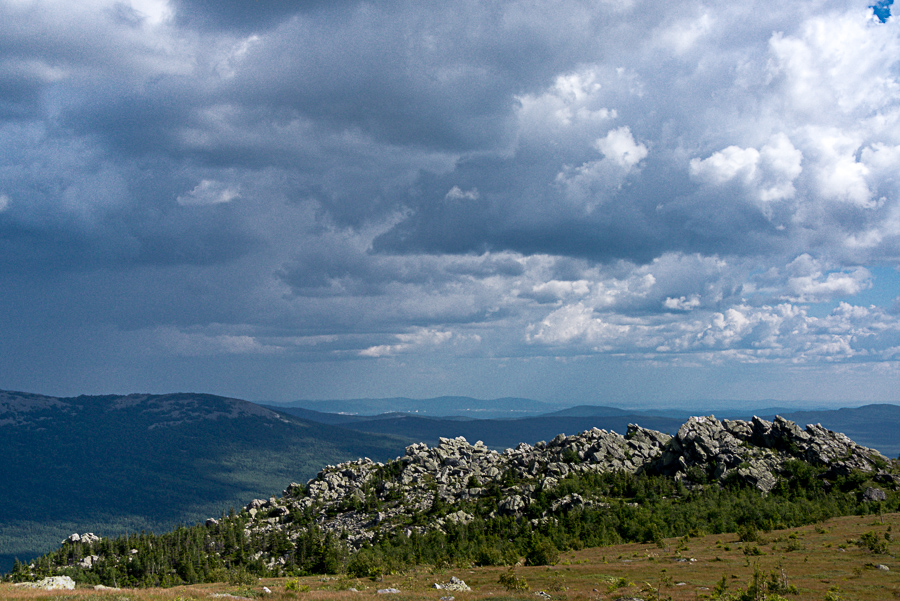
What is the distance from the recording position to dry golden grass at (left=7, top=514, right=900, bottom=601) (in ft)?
220

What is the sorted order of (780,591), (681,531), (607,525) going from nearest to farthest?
1. (780,591)
2. (681,531)
3. (607,525)

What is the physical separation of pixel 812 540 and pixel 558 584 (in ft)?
236

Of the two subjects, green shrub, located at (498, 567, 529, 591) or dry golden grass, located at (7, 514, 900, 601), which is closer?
dry golden grass, located at (7, 514, 900, 601)

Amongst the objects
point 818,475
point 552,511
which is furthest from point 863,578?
point 818,475

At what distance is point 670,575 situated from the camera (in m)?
86.7

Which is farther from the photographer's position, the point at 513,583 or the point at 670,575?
the point at 670,575

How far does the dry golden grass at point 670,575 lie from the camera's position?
67.2 meters

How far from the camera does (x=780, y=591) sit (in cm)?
6869

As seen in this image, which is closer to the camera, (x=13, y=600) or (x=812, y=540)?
(x=13, y=600)

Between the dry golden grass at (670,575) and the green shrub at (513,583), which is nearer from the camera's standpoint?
the dry golden grass at (670,575)

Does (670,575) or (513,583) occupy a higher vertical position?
(513,583)

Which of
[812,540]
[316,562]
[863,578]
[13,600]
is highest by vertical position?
[13,600]

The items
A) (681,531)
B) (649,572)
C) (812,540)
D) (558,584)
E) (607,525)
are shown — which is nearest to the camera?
(558,584)

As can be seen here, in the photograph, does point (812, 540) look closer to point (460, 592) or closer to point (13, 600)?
point (460, 592)
